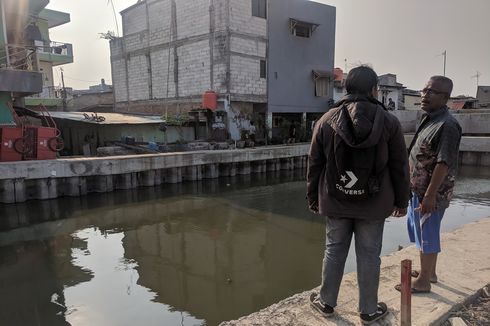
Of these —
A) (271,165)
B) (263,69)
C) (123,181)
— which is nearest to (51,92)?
(263,69)

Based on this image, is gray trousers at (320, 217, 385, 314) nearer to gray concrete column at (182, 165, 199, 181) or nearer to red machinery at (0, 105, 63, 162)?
red machinery at (0, 105, 63, 162)

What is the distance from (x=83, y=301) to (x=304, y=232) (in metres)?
4.57

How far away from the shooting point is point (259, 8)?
18844mm

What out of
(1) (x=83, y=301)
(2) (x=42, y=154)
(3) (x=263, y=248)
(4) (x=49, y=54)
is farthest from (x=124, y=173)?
(4) (x=49, y=54)

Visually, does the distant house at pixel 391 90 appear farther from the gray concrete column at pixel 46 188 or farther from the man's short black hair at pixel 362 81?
the man's short black hair at pixel 362 81

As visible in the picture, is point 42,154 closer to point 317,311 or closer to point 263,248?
point 263,248

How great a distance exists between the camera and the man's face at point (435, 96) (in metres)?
2.88

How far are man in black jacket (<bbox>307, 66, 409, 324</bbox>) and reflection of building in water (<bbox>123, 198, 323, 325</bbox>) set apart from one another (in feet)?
8.20

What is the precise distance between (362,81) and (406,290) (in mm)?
1358

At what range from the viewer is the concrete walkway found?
8.78 feet

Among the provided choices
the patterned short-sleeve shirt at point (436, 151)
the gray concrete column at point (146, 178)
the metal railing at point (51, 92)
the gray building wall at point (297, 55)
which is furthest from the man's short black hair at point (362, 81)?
the metal railing at point (51, 92)

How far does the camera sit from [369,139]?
85.1 inches

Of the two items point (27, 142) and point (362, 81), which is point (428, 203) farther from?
point (27, 142)

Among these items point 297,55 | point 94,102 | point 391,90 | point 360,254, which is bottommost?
point 360,254
